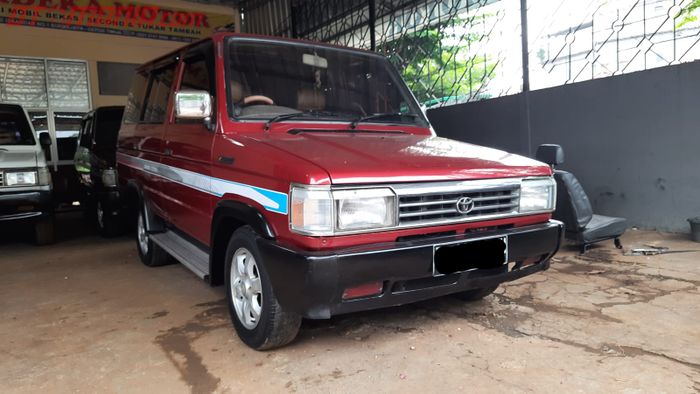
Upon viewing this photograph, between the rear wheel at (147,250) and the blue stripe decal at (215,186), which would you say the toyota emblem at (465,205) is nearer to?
the blue stripe decal at (215,186)

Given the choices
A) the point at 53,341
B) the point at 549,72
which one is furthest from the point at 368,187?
the point at 549,72

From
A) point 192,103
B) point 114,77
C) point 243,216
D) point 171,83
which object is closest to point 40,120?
point 114,77

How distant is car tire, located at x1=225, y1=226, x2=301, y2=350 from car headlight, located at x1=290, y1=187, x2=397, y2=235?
0.42 metres

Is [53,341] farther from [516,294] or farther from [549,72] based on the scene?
[549,72]

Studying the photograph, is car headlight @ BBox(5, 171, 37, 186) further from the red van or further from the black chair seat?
the black chair seat

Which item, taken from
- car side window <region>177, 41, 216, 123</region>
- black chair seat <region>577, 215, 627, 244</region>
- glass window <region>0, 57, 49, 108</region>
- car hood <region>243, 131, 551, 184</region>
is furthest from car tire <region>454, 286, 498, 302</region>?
glass window <region>0, 57, 49, 108</region>

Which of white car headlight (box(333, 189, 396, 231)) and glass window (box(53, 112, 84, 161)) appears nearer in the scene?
white car headlight (box(333, 189, 396, 231))

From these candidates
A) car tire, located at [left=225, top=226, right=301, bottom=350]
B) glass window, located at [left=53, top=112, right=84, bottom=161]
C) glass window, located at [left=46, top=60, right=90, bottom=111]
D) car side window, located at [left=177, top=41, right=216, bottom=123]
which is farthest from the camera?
glass window, located at [left=53, top=112, right=84, bottom=161]

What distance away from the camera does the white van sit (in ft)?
17.8

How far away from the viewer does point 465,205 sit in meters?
2.56

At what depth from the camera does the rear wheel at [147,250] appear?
471 centimetres

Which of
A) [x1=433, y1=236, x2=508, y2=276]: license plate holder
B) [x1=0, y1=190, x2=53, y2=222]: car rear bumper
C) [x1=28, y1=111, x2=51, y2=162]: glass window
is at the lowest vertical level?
[x1=433, y1=236, x2=508, y2=276]: license plate holder

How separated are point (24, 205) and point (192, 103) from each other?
380 centimetres

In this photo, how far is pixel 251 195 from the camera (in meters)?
2.63
